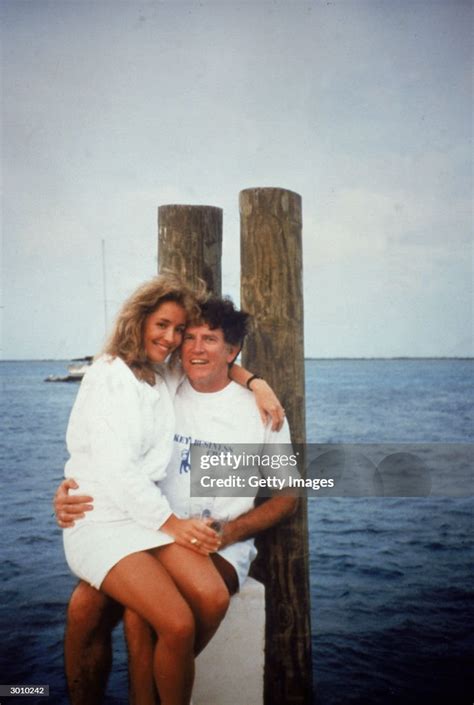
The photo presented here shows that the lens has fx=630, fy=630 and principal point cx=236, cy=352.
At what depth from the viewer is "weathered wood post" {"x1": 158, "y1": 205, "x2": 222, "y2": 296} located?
8.65ft

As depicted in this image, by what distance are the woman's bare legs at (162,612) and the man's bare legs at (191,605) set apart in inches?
1.6

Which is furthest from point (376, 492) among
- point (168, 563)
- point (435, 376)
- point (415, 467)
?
point (435, 376)

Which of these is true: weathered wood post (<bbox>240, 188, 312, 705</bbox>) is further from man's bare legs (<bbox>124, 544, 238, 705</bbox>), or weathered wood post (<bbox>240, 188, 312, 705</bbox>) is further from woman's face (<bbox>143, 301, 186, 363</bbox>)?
man's bare legs (<bbox>124, 544, 238, 705</bbox>)

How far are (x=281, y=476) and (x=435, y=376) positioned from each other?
32.0 metres

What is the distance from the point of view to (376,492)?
3225mm

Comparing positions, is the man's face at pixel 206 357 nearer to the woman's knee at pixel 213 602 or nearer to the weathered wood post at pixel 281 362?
the weathered wood post at pixel 281 362

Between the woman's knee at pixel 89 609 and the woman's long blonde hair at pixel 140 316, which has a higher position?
the woman's long blonde hair at pixel 140 316

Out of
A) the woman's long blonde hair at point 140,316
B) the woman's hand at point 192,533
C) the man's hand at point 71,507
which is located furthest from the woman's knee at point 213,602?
the woman's long blonde hair at point 140,316

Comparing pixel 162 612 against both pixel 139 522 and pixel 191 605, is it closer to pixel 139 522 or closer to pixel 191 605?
pixel 191 605

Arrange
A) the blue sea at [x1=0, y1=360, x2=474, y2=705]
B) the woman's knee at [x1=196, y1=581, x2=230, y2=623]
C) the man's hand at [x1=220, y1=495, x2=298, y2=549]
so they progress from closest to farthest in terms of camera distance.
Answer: the woman's knee at [x1=196, y1=581, x2=230, y2=623]
the man's hand at [x1=220, y1=495, x2=298, y2=549]
the blue sea at [x1=0, y1=360, x2=474, y2=705]

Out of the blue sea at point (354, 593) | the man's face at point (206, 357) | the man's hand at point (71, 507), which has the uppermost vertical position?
the man's face at point (206, 357)

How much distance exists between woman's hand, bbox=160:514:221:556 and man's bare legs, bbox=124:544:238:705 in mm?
28

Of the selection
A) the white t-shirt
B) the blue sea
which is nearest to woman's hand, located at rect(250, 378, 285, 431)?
the white t-shirt

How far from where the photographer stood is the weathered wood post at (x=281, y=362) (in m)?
2.57
